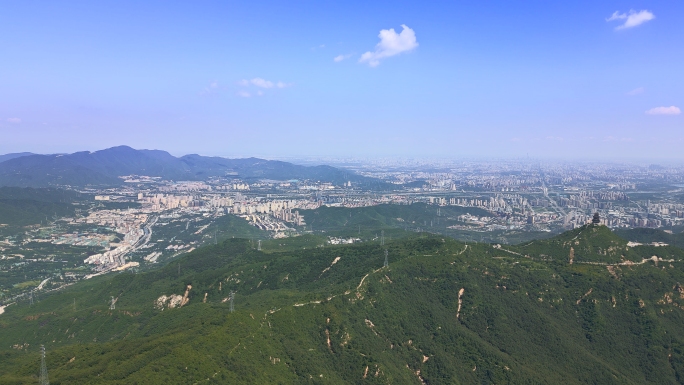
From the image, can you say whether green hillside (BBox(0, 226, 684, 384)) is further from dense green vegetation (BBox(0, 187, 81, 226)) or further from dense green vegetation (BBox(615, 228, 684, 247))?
dense green vegetation (BBox(0, 187, 81, 226))

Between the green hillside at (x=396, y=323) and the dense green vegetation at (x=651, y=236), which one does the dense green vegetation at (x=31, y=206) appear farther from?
the dense green vegetation at (x=651, y=236)

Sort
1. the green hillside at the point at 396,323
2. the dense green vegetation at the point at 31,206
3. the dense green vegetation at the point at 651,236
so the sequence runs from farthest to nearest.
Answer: the dense green vegetation at the point at 31,206 → the dense green vegetation at the point at 651,236 → the green hillside at the point at 396,323

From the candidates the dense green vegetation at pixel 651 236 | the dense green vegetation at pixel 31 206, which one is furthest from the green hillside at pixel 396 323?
the dense green vegetation at pixel 31 206

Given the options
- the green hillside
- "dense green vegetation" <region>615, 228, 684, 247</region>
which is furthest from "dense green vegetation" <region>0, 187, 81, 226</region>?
"dense green vegetation" <region>615, 228, 684, 247</region>

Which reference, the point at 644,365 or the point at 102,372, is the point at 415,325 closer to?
the point at 644,365

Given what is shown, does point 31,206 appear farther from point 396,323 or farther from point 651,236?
→ point 651,236

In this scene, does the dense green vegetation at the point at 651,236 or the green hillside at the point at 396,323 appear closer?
the green hillside at the point at 396,323

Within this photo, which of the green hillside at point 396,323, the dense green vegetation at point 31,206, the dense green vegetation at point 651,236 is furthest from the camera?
the dense green vegetation at point 31,206

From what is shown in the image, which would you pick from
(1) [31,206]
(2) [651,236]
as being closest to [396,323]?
(2) [651,236]

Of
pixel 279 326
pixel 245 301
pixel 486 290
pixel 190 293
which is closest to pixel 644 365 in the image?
pixel 486 290
